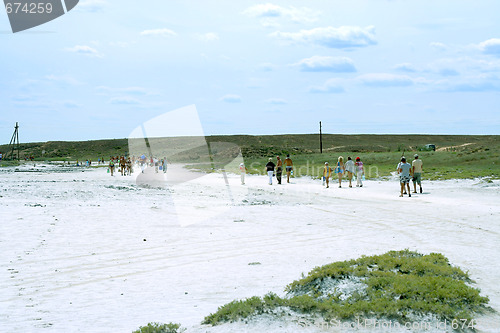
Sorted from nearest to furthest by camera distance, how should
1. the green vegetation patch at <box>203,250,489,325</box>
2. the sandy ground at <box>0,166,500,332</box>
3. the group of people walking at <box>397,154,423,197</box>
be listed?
the green vegetation patch at <box>203,250,489,325</box>, the sandy ground at <box>0,166,500,332</box>, the group of people walking at <box>397,154,423,197</box>

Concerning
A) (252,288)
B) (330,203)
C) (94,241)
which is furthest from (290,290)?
(330,203)

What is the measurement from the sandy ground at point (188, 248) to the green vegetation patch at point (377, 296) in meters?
0.30

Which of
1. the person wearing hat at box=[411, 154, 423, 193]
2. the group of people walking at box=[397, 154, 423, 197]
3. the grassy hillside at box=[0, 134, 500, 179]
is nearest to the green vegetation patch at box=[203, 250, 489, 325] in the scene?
the group of people walking at box=[397, 154, 423, 197]

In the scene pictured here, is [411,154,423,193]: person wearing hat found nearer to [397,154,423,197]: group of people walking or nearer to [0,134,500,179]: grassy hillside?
[397,154,423,197]: group of people walking

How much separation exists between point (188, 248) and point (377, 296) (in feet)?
19.3

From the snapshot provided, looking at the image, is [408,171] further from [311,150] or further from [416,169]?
[311,150]

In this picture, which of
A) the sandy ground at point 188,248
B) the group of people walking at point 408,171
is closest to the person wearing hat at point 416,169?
the group of people walking at point 408,171

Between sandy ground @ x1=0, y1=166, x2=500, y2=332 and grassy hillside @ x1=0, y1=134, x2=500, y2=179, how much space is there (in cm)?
1811

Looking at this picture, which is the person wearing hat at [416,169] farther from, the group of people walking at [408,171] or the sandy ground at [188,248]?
the sandy ground at [188,248]

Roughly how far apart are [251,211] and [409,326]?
41.8ft

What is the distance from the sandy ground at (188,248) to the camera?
7.32 m

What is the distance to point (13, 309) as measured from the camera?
7379 mm

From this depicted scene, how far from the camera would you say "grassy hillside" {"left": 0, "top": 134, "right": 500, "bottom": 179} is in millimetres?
47584

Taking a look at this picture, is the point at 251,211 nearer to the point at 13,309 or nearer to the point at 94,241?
the point at 94,241
